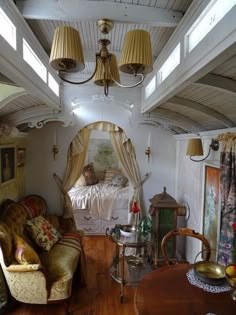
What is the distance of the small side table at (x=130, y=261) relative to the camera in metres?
3.02

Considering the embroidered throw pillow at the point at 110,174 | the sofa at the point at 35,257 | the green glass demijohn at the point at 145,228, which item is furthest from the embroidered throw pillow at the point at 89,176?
the green glass demijohn at the point at 145,228

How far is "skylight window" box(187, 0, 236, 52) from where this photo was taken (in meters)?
1.11

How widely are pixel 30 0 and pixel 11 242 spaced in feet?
7.60

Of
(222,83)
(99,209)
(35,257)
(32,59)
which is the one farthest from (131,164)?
(222,83)

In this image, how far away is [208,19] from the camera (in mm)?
1310

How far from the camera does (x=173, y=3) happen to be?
1.65 meters

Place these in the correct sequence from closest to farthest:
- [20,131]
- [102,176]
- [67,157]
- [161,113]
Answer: [161,113] → [20,131] → [67,157] → [102,176]

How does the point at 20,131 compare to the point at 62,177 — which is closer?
the point at 20,131

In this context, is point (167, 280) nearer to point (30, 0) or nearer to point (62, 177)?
point (30, 0)

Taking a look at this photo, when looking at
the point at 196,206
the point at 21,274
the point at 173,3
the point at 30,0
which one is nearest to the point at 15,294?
the point at 21,274

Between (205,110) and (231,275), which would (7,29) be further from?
(231,275)

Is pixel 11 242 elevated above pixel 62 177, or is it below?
below

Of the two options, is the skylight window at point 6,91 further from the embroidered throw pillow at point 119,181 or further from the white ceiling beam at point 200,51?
the embroidered throw pillow at point 119,181

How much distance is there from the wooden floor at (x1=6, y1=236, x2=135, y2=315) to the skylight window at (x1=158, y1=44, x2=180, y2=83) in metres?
2.56
